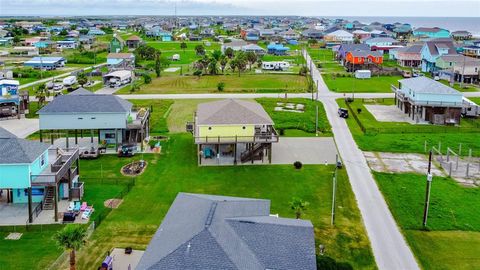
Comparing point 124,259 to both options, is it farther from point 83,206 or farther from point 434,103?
point 434,103

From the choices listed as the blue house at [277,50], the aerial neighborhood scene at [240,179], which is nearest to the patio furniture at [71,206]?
the aerial neighborhood scene at [240,179]

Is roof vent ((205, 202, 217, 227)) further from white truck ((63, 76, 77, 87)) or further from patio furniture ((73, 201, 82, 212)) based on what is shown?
white truck ((63, 76, 77, 87))

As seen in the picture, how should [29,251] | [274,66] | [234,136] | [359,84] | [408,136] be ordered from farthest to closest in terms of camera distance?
[274,66] → [359,84] → [408,136] → [234,136] → [29,251]

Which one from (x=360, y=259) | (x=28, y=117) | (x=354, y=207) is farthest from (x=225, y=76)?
(x=360, y=259)

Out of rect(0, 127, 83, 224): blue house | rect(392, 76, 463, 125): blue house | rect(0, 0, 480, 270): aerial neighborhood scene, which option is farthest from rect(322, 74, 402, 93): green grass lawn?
rect(0, 127, 83, 224): blue house

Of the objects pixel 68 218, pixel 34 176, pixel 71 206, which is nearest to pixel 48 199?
pixel 71 206

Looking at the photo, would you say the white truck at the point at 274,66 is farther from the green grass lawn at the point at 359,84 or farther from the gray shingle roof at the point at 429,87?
the gray shingle roof at the point at 429,87
